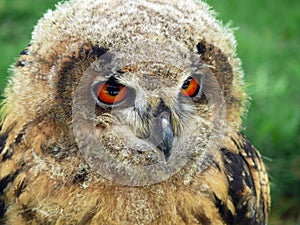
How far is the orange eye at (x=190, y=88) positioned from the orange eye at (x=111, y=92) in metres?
0.22

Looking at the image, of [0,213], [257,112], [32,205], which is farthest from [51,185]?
[257,112]

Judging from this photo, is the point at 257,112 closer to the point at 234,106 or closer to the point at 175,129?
the point at 234,106

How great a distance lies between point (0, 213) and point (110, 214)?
0.51 meters

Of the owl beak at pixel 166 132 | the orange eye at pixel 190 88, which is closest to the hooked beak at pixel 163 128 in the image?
the owl beak at pixel 166 132

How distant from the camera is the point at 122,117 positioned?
2369 millimetres

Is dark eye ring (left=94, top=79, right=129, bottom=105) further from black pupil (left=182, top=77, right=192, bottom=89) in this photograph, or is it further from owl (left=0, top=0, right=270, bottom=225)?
black pupil (left=182, top=77, right=192, bottom=89)

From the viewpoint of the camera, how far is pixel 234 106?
276cm

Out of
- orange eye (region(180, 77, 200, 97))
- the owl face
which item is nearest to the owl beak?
the owl face

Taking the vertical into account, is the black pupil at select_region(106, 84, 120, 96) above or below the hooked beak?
above

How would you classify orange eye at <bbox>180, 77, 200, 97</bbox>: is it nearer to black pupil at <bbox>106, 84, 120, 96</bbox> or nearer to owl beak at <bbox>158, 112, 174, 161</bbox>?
owl beak at <bbox>158, 112, 174, 161</bbox>

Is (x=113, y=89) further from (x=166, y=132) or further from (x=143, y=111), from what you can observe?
(x=166, y=132)

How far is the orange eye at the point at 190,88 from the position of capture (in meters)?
2.39

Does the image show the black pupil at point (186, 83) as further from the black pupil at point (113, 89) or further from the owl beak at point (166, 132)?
the black pupil at point (113, 89)

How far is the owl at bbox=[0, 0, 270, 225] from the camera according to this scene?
2346 millimetres
